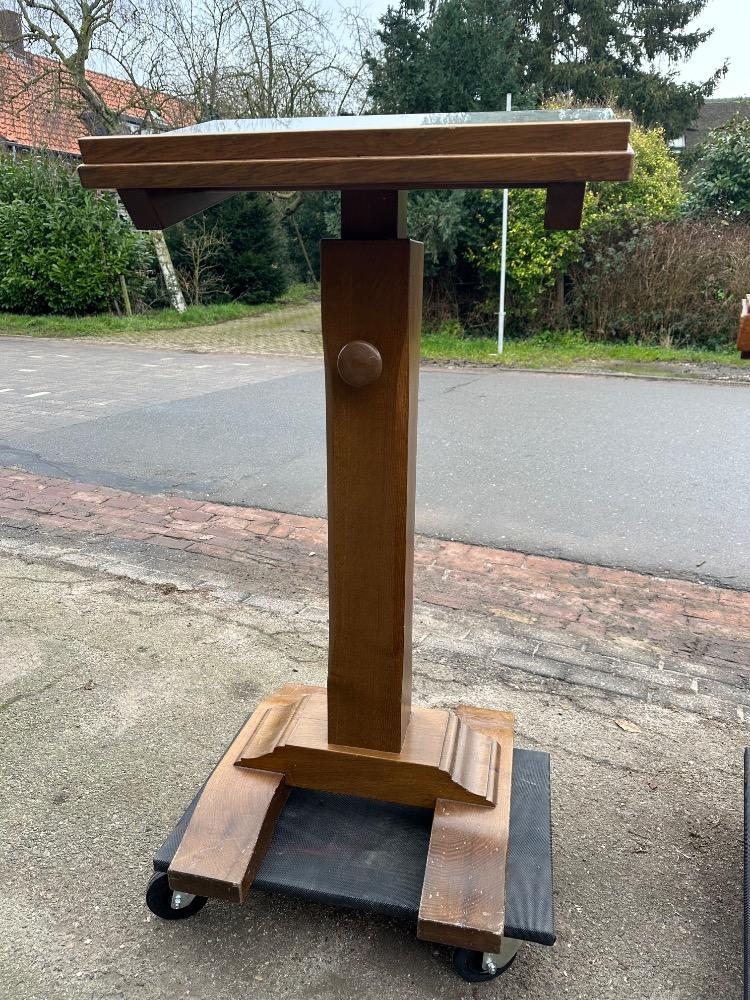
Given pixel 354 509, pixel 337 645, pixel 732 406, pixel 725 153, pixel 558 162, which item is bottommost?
pixel 732 406

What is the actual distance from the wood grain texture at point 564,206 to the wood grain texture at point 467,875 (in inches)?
49.2

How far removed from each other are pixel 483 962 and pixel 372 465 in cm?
101

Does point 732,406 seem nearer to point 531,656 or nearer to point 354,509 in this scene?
point 531,656

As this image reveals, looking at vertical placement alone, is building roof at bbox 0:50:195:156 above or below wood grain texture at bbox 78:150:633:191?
above

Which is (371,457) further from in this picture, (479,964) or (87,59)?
(87,59)

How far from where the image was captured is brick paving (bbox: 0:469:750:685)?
3.06 meters

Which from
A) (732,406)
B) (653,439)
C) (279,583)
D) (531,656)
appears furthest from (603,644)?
(732,406)

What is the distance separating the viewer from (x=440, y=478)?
204 inches

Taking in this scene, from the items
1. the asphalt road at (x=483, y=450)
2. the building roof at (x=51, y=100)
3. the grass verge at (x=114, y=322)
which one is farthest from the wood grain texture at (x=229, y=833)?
the building roof at (x=51, y=100)

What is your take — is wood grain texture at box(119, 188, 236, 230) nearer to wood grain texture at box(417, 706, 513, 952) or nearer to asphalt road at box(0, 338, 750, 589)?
wood grain texture at box(417, 706, 513, 952)

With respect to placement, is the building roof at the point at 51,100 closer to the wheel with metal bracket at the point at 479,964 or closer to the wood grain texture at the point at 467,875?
the wood grain texture at the point at 467,875

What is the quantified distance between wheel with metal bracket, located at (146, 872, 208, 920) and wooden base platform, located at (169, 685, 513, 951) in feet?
0.29

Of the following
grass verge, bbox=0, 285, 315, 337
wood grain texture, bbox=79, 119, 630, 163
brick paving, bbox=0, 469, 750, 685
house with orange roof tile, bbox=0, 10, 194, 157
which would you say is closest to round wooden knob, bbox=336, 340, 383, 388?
wood grain texture, bbox=79, 119, 630, 163

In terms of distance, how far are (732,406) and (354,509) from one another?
7.11 m
